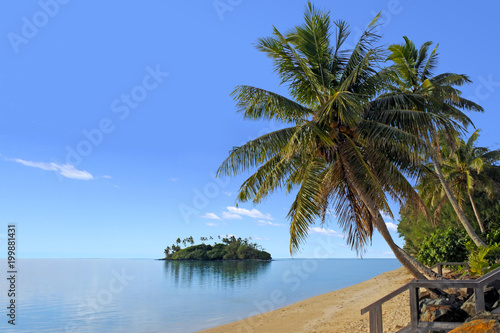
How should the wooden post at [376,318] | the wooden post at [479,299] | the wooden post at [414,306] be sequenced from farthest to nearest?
the wooden post at [376,318], the wooden post at [414,306], the wooden post at [479,299]

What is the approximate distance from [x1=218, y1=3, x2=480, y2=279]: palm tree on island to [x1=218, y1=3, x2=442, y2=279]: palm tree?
28 millimetres

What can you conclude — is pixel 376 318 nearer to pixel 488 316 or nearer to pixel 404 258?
pixel 488 316

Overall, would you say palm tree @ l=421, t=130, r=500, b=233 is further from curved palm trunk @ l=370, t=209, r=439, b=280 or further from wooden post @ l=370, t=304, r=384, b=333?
wooden post @ l=370, t=304, r=384, b=333

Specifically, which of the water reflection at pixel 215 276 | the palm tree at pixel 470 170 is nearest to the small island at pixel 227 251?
the water reflection at pixel 215 276

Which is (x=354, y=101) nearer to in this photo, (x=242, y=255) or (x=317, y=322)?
(x=317, y=322)

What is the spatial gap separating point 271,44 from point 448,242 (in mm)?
11912

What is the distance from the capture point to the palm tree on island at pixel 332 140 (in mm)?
10414

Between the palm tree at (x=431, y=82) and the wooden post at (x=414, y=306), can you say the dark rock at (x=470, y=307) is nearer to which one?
the wooden post at (x=414, y=306)

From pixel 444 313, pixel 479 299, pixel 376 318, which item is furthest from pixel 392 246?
pixel 479 299

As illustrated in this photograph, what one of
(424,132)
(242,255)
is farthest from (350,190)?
(242,255)

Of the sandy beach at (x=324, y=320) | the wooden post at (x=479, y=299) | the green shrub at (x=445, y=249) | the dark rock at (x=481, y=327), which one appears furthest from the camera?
the green shrub at (x=445, y=249)

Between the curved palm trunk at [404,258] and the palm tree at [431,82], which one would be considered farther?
the palm tree at [431,82]

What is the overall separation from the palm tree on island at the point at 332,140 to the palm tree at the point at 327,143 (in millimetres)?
28

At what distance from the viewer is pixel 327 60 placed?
11891 millimetres
